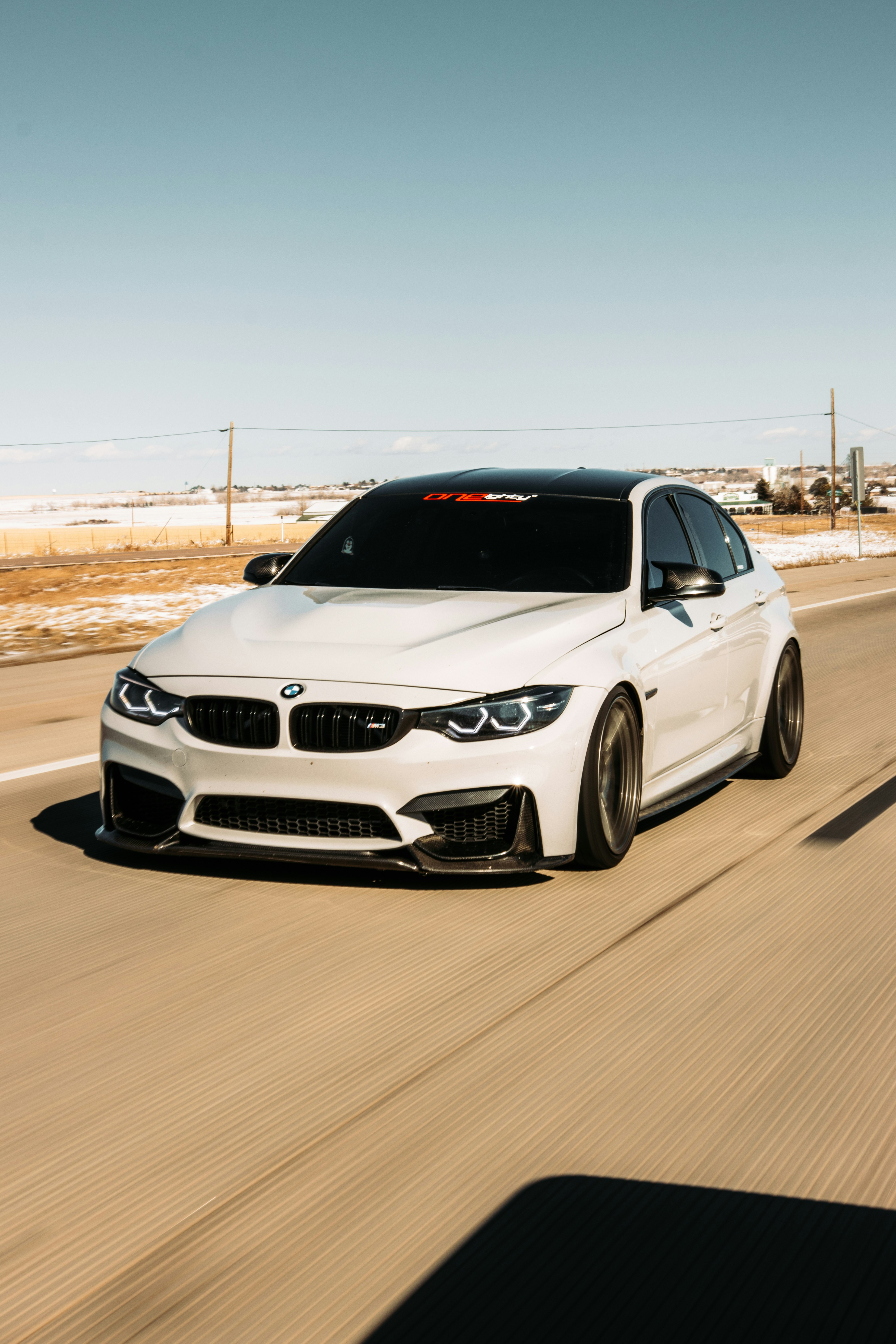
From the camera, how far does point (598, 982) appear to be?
4176 mm

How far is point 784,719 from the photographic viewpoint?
7551 millimetres

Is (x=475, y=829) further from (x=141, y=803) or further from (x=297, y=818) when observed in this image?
(x=141, y=803)

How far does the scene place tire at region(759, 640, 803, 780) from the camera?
289 inches

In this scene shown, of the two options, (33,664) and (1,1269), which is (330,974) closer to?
(1,1269)

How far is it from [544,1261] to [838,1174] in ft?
2.46

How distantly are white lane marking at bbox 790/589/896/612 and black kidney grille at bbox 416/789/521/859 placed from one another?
14083 millimetres

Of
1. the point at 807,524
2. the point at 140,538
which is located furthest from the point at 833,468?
the point at 140,538

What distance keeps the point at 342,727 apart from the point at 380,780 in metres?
0.25

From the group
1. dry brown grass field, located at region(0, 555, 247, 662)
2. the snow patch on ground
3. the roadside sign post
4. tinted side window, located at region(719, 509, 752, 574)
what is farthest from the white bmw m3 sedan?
the roadside sign post

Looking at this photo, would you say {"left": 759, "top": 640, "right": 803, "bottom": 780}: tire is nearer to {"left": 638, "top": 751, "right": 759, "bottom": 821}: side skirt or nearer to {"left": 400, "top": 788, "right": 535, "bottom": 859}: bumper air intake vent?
{"left": 638, "top": 751, "right": 759, "bottom": 821}: side skirt

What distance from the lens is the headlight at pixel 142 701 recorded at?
512cm

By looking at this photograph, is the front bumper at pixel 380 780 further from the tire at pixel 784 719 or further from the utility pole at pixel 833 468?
the utility pole at pixel 833 468

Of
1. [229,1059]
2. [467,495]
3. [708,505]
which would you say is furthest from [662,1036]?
[708,505]

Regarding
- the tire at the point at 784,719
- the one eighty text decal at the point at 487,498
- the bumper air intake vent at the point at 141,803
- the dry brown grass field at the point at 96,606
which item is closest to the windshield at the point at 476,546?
the one eighty text decal at the point at 487,498
